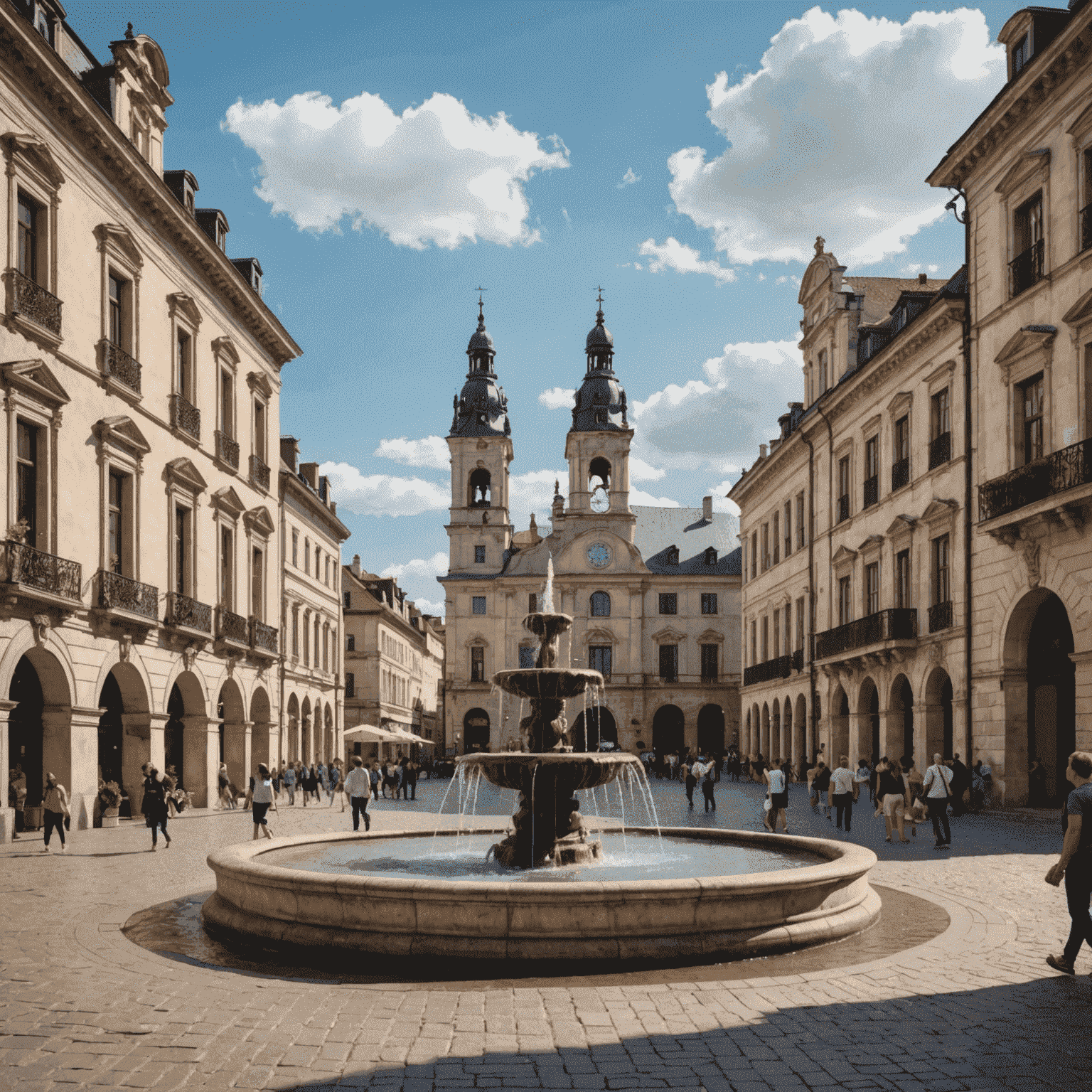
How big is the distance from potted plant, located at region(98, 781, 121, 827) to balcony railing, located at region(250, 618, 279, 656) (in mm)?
10357

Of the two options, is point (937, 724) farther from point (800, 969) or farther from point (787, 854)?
point (800, 969)

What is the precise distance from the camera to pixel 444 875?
13.0 metres

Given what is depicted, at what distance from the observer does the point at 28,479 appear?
890 inches

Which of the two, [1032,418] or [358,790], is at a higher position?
[1032,418]

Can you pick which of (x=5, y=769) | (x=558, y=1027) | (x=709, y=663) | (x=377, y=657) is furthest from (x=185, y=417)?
(x=709, y=663)

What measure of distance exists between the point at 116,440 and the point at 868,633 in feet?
72.9

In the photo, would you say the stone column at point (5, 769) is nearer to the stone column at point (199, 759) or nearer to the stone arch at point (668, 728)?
the stone column at point (199, 759)

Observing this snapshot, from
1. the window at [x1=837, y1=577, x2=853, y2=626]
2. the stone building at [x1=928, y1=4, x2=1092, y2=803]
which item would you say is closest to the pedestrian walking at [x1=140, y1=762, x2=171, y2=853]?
the stone building at [x1=928, y1=4, x2=1092, y2=803]

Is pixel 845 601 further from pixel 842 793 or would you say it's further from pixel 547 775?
pixel 547 775

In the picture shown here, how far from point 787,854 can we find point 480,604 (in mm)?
69839

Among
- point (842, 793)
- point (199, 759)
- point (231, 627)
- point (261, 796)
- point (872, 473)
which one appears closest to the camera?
point (261, 796)

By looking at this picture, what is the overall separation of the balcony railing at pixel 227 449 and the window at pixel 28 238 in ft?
35.8

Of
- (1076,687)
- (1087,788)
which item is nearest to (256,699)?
(1076,687)

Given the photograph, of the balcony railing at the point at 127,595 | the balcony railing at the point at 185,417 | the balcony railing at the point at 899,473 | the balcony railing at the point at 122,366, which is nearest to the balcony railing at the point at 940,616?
the balcony railing at the point at 899,473
